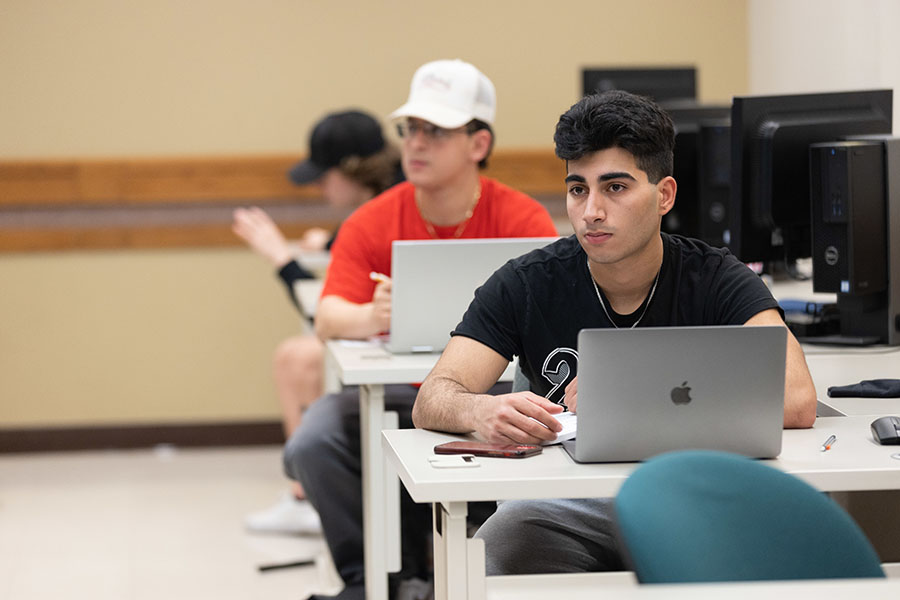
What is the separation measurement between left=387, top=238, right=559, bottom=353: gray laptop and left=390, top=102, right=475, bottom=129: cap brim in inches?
21.2

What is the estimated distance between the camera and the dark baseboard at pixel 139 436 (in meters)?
5.07

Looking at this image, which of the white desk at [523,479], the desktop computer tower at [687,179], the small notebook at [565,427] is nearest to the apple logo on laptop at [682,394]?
the white desk at [523,479]

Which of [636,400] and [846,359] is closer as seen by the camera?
[636,400]

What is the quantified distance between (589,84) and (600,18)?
1093 mm

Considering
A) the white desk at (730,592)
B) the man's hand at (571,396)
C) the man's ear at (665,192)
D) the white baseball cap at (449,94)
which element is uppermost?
the white baseball cap at (449,94)

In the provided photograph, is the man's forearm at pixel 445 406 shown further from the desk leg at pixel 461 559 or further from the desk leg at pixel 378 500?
the desk leg at pixel 378 500

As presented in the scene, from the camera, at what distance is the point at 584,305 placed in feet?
6.81

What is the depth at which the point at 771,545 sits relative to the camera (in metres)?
1.33

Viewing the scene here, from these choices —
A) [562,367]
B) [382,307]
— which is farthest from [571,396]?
[382,307]

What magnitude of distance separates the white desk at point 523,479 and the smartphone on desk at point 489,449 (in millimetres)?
13

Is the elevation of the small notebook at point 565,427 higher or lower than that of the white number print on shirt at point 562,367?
lower

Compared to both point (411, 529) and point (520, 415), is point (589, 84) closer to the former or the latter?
point (411, 529)

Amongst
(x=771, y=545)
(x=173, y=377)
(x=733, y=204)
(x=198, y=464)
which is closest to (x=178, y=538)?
(x=198, y=464)

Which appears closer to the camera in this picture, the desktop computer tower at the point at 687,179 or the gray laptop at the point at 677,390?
the gray laptop at the point at 677,390
